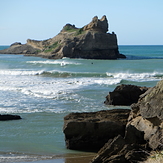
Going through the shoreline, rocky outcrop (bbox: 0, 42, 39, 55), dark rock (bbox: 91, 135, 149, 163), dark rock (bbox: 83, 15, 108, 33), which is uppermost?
dark rock (bbox: 83, 15, 108, 33)

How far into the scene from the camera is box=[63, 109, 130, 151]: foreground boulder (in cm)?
1137

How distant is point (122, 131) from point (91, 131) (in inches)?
32.4

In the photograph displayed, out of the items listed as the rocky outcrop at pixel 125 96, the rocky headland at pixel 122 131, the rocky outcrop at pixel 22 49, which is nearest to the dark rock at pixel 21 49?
the rocky outcrop at pixel 22 49

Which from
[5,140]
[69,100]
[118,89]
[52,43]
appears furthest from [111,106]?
[52,43]

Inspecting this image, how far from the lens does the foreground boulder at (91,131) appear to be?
11.4 metres

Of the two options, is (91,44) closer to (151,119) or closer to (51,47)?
(51,47)

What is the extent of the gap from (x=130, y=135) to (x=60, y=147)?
2478 millimetres

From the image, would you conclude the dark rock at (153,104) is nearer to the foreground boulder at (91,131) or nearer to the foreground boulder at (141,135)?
the foreground boulder at (141,135)

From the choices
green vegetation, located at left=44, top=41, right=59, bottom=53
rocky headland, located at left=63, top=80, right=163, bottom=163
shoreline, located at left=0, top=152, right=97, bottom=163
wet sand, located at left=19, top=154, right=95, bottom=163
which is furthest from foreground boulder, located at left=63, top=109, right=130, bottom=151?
green vegetation, located at left=44, top=41, right=59, bottom=53

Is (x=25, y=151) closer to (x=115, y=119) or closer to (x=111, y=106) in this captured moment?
(x=115, y=119)

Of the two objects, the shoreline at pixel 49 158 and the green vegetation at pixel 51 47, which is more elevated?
the green vegetation at pixel 51 47

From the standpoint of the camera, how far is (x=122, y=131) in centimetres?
1141

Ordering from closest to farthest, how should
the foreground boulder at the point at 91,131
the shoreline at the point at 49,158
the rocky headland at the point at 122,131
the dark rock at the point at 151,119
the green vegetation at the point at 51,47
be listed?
1. the rocky headland at the point at 122,131
2. the dark rock at the point at 151,119
3. the shoreline at the point at 49,158
4. the foreground boulder at the point at 91,131
5. the green vegetation at the point at 51,47

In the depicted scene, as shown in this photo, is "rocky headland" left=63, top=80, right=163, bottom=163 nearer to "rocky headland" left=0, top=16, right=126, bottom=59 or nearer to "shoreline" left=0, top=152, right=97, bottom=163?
"shoreline" left=0, top=152, right=97, bottom=163
